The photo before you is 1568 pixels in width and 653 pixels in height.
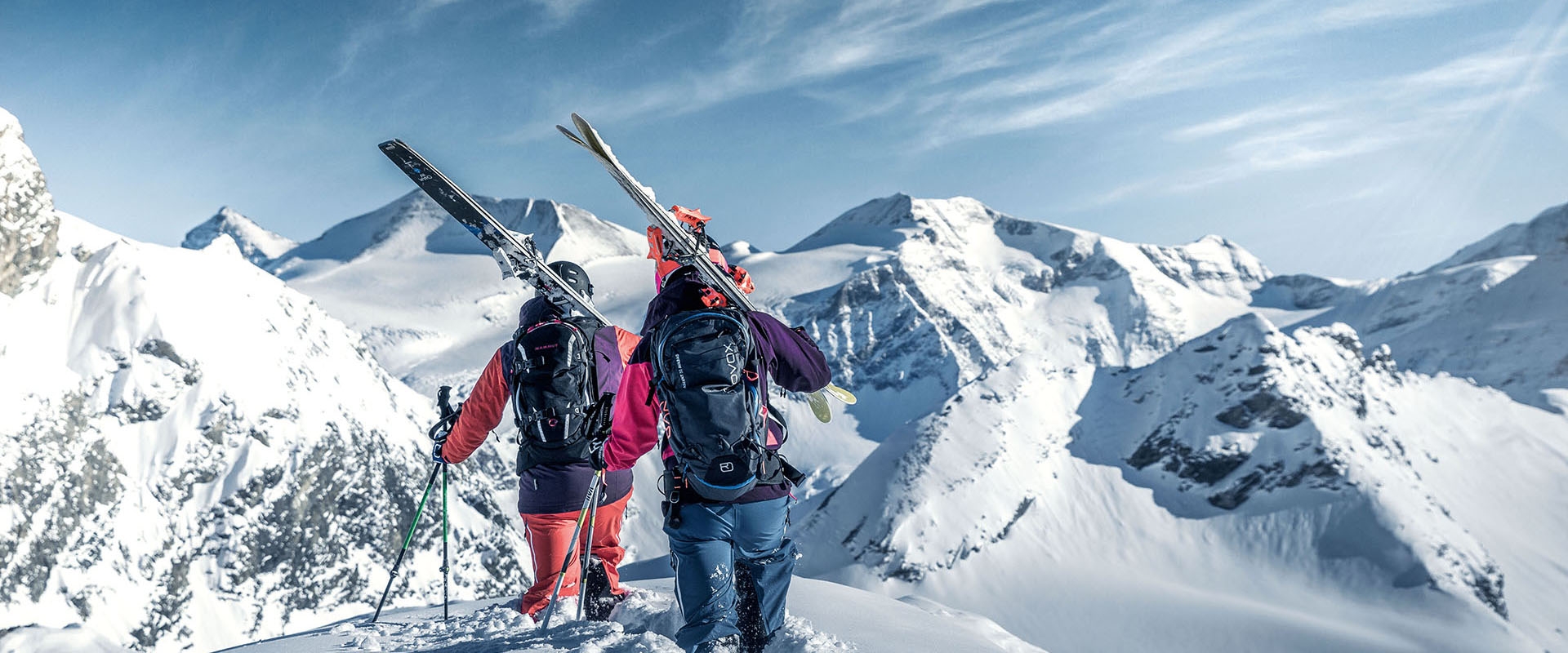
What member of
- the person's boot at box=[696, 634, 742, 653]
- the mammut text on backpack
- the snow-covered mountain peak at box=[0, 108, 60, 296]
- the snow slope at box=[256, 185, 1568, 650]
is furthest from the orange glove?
the snow-covered mountain peak at box=[0, 108, 60, 296]

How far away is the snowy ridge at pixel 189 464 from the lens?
235 ft

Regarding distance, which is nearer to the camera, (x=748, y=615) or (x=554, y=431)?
(x=748, y=615)

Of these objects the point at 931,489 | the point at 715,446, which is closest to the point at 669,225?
the point at 715,446

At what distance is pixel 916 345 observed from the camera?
19588 centimetres

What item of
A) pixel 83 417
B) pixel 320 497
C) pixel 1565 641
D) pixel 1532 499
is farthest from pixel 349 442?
pixel 1532 499

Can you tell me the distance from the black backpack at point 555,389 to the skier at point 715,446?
1544 millimetres

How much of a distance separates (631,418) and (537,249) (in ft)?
9.86

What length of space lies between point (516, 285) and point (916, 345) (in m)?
99.2

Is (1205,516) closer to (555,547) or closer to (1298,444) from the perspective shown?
(1298,444)

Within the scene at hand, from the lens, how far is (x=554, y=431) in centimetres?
679

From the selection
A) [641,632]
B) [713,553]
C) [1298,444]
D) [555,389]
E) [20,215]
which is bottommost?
[1298,444]

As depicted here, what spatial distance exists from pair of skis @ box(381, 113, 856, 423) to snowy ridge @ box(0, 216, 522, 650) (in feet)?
285

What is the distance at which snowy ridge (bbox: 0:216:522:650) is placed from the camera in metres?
71.5

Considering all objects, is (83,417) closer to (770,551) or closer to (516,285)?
(770,551)
